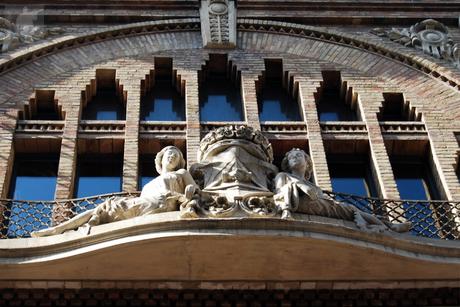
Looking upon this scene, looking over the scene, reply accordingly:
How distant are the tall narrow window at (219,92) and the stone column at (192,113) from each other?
0.34m

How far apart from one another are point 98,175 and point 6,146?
1696mm

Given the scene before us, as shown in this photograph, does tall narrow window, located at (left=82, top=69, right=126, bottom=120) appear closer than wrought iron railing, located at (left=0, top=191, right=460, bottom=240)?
No

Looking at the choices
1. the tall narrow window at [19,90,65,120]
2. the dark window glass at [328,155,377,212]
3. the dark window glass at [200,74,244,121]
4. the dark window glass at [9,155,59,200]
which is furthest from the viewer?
the dark window glass at [200,74,244,121]

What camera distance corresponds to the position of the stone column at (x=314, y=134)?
17.1 meters

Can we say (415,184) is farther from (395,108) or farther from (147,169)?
(147,169)

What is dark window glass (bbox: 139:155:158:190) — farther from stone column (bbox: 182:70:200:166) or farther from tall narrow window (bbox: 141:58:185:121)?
tall narrow window (bbox: 141:58:185:121)

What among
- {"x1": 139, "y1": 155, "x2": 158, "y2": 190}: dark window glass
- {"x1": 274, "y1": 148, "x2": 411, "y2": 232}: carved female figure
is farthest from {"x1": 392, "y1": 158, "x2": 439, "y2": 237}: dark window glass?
{"x1": 139, "y1": 155, "x2": 158, "y2": 190}: dark window glass

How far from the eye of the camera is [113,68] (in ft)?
65.9

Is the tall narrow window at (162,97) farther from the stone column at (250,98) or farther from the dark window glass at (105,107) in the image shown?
the stone column at (250,98)

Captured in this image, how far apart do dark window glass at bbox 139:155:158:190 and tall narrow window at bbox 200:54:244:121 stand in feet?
5.34

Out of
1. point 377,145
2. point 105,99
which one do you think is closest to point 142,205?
point 377,145

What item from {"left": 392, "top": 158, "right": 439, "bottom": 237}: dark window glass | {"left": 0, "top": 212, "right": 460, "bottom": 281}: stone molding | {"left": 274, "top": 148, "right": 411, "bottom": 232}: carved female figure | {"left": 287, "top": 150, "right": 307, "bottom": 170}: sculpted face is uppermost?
{"left": 392, "top": 158, "right": 439, "bottom": 237}: dark window glass

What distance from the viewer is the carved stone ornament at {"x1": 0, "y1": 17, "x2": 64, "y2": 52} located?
66.9 ft
